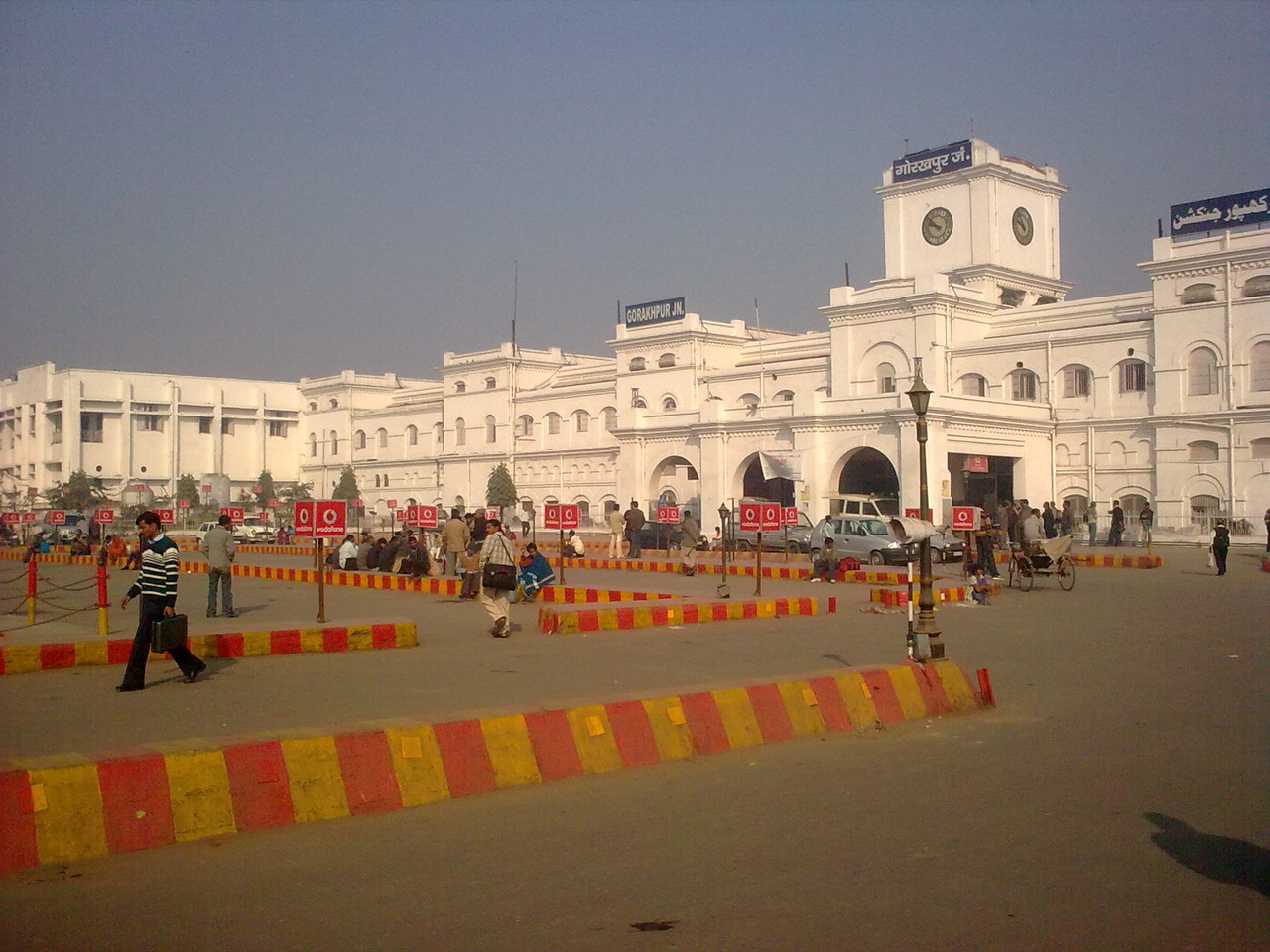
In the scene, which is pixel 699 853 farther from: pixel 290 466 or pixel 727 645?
pixel 290 466

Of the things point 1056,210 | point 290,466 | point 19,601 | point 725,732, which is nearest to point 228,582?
point 19,601

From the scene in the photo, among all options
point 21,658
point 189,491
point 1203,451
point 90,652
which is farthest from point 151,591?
point 189,491

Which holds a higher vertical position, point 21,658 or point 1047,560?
point 1047,560

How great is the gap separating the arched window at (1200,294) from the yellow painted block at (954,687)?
39430 millimetres

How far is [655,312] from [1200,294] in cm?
2926

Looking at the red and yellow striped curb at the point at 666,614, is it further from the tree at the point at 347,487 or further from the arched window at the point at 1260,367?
the tree at the point at 347,487

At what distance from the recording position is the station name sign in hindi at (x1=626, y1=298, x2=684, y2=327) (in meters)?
65.1

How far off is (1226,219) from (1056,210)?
1360 centimetres

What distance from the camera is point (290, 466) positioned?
9762cm

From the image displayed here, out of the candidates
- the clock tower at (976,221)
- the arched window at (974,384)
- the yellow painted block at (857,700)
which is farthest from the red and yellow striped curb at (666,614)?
the clock tower at (976,221)

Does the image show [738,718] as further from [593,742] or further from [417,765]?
[417,765]

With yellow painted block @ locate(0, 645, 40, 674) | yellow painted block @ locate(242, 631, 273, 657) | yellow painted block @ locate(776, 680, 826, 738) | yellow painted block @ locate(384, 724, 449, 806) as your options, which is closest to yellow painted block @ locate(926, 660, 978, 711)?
yellow painted block @ locate(776, 680, 826, 738)

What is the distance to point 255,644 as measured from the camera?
14.0m

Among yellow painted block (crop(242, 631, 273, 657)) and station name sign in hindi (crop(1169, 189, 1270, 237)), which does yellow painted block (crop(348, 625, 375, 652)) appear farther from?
station name sign in hindi (crop(1169, 189, 1270, 237))
